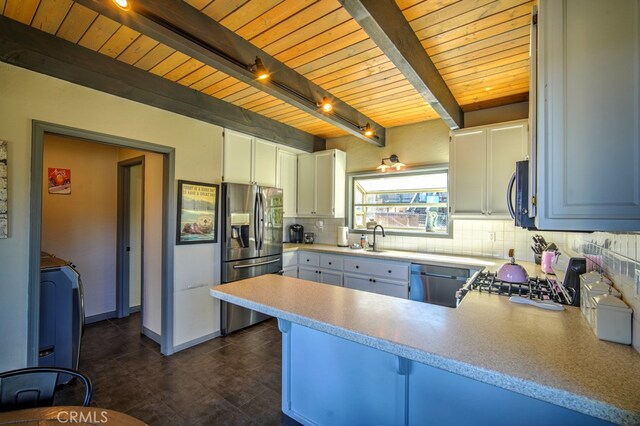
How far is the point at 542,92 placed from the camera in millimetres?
1024

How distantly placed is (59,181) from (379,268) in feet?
13.1

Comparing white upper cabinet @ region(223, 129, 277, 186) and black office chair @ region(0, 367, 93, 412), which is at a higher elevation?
white upper cabinet @ region(223, 129, 277, 186)

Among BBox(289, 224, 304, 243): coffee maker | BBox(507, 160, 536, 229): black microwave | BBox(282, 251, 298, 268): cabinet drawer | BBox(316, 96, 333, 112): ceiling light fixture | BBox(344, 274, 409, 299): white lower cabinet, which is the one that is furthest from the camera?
BBox(289, 224, 304, 243): coffee maker

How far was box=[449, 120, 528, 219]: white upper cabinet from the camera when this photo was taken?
286 cm

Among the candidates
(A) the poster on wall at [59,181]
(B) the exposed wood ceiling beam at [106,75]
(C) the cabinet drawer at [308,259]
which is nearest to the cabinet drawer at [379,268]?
(C) the cabinet drawer at [308,259]

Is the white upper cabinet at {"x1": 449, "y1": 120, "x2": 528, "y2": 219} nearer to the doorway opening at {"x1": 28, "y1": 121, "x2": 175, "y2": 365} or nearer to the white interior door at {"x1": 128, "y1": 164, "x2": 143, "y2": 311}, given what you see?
the doorway opening at {"x1": 28, "y1": 121, "x2": 175, "y2": 365}

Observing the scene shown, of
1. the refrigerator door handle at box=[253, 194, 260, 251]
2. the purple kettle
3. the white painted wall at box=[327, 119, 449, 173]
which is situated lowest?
the purple kettle

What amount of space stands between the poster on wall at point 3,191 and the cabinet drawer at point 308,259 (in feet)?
9.81

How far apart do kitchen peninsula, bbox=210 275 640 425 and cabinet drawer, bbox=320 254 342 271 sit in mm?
1910

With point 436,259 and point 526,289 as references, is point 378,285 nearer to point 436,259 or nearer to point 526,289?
point 436,259

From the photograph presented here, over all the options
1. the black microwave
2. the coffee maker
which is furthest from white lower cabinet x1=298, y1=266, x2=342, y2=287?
the black microwave

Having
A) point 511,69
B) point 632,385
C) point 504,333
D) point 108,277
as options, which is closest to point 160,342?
point 108,277

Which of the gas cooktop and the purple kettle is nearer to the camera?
the gas cooktop

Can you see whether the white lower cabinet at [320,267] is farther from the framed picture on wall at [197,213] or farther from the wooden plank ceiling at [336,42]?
the wooden plank ceiling at [336,42]
